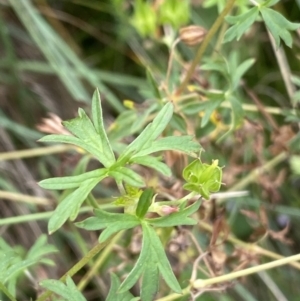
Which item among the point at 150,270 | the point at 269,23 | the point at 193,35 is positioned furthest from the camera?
Result: the point at 193,35

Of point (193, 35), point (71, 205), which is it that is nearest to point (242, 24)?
point (193, 35)

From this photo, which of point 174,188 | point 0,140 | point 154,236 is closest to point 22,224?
point 0,140

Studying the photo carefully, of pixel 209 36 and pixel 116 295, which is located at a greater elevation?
pixel 209 36

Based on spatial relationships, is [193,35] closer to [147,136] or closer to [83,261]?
[147,136]

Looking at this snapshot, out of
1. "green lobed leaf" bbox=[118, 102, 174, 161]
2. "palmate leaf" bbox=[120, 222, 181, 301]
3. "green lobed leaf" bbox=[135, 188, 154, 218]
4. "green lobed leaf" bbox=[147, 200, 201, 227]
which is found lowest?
"palmate leaf" bbox=[120, 222, 181, 301]

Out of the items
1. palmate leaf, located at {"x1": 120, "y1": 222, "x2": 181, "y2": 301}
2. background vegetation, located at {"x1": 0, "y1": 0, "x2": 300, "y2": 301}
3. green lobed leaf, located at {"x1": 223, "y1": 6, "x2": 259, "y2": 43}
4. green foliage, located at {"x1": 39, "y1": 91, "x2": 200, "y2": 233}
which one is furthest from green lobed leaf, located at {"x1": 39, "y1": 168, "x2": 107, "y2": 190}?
green lobed leaf, located at {"x1": 223, "y1": 6, "x2": 259, "y2": 43}

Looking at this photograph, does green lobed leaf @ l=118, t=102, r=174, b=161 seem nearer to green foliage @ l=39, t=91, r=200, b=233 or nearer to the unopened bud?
green foliage @ l=39, t=91, r=200, b=233

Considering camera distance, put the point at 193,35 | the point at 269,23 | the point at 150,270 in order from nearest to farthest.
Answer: the point at 150,270
the point at 269,23
the point at 193,35
